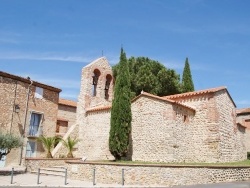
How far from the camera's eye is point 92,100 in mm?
26062

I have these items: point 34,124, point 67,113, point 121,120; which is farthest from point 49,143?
point 67,113

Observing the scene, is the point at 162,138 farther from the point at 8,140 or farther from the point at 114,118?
the point at 8,140

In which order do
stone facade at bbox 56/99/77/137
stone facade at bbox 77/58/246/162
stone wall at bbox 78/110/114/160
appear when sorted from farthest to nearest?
1. stone facade at bbox 56/99/77/137
2. stone wall at bbox 78/110/114/160
3. stone facade at bbox 77/58/246/162

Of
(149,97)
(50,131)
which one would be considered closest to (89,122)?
(50,131)

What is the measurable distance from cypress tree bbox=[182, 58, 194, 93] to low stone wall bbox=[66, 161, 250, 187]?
58.4 ft

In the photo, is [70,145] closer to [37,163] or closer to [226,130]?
[37,163]

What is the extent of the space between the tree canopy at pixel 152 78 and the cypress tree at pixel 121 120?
11.0m

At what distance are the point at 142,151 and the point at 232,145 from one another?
8293 millimetres

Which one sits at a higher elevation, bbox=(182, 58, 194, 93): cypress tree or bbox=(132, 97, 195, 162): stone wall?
bbox=(182, 58, 194, 93): cypress tree

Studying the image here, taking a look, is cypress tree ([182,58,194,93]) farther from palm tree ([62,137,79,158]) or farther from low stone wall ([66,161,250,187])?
low stone wall ([66,161,250,187])

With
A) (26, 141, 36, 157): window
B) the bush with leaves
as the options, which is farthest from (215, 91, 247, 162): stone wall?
(26, 141, 36, 157): window

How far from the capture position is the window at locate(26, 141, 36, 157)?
23.8 m

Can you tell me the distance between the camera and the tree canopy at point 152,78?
31.6 metres

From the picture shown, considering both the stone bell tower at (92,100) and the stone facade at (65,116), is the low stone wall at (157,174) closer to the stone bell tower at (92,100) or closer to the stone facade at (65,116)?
the stone bell tower at (92,100)
